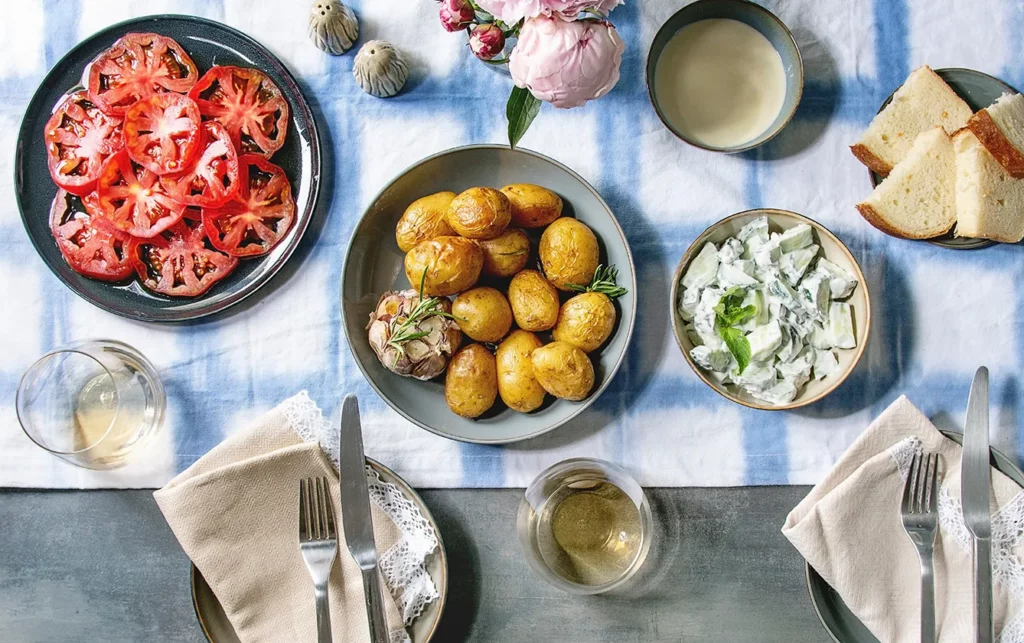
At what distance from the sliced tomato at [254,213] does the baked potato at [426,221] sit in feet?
0.69

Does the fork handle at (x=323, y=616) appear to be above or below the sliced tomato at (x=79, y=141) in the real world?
below

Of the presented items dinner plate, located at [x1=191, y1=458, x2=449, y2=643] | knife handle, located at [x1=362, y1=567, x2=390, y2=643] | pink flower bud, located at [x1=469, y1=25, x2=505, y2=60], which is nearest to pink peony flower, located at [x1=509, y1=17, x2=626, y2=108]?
pink flower bud, located at [x1=469, y1=25, x2=505, y2=60]

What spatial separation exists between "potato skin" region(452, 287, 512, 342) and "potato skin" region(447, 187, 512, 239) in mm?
85

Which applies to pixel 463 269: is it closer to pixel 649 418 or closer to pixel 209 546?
pixel 649 418

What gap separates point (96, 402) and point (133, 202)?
33 cm

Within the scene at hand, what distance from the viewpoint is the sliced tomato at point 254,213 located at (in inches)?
49.4

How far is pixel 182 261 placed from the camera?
1271 mm

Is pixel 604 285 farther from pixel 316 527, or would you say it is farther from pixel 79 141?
pixel 79 141

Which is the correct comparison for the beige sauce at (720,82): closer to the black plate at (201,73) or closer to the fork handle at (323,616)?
the black plate at (201,73)

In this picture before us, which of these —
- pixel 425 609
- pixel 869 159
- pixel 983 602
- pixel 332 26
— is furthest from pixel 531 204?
pixel 983 602

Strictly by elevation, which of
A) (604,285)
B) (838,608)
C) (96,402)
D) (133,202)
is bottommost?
(838,608)

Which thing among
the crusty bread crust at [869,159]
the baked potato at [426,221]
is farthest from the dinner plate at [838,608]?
the baked potato at [426,221]

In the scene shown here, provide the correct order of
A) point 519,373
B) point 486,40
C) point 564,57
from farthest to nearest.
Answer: point 519,373 < point 486,40 < point 564,57

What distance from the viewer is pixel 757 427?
4.18 feet
